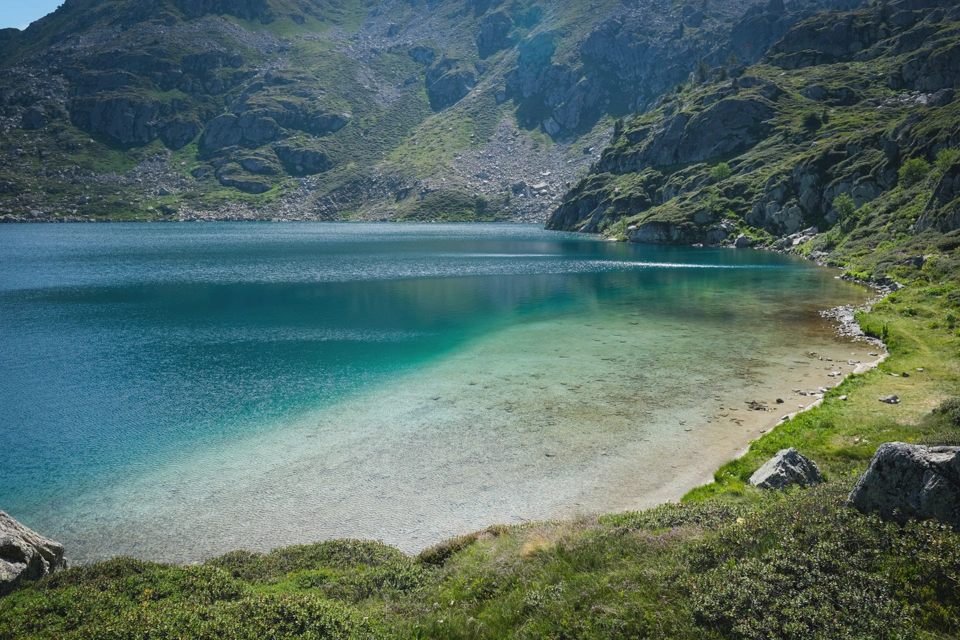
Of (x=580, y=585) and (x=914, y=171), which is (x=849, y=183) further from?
(x=580, y=585)

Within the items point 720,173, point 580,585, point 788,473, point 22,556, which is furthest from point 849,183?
point 22,556

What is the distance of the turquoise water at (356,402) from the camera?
68.6 feet

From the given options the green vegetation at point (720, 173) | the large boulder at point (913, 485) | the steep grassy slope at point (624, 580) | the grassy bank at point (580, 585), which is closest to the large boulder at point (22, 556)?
the grassy bank at point (580, 585)

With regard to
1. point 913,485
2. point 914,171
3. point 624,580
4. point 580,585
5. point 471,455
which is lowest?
point 471,455

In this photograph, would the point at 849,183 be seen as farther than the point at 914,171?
Yes

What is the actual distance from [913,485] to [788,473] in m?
7.29

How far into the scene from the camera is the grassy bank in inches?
361

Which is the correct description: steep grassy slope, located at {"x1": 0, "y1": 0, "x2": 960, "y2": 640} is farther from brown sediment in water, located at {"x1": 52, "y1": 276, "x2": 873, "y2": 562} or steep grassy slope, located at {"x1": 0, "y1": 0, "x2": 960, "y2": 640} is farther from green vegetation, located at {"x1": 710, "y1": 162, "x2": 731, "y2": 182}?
green vegetation, located at {"x1": 710, "y1": 162, "x2": 731, "y2": 182}

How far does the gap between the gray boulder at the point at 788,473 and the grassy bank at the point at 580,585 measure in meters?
1.41

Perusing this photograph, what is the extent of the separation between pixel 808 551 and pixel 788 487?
701 centimetres

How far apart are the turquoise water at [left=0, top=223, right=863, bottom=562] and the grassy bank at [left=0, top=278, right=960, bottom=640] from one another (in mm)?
4813

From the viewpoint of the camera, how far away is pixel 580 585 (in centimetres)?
1158

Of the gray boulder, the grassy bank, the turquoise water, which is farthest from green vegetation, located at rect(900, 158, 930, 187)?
the grassy bank

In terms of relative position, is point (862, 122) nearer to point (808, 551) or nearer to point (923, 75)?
point (923, 75)
